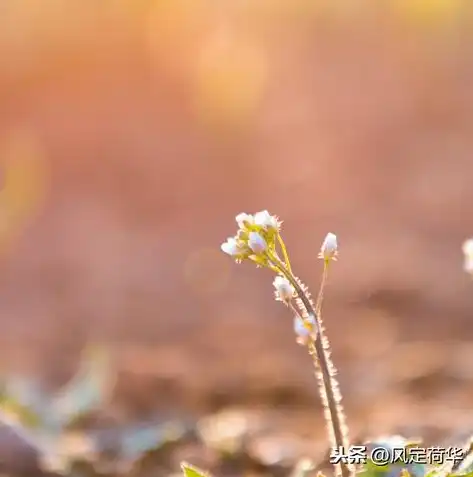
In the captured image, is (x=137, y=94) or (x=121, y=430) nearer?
(x=121, y=430)

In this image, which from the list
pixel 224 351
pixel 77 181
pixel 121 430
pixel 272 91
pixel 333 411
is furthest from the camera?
pixel 272 91

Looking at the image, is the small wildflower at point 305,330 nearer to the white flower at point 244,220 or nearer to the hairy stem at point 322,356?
the hairy stem at point 322,356

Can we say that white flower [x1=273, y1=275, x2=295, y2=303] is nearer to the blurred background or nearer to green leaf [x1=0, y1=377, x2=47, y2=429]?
the blurred background

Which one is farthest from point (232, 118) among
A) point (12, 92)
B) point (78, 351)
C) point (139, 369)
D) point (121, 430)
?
point (121, 430)

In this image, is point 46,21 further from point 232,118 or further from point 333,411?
point 333,411

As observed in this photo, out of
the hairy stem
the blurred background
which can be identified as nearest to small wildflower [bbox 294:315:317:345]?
the hairy stem

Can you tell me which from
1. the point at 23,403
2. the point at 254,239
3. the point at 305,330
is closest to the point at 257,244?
the point at 254,239
